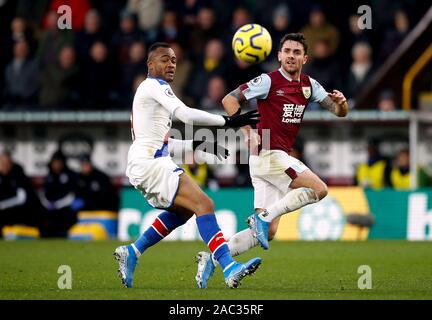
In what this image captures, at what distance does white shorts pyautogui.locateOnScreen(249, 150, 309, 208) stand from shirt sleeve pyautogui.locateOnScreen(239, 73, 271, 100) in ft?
1.87

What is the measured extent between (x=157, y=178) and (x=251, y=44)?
6.95 ft

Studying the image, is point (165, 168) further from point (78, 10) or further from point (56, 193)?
point (78, 10)

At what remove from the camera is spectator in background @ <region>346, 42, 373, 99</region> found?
18578 millimetres

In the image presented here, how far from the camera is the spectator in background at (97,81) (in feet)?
64.6

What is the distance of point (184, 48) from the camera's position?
20.2 metres

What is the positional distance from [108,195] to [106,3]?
4665 mm

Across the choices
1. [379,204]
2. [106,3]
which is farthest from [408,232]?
[106,3]

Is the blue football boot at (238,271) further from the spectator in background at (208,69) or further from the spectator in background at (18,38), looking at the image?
the spectator in background at (18,38)

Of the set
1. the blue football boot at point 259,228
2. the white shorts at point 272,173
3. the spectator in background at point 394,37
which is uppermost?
the spectator in background at point 394,37

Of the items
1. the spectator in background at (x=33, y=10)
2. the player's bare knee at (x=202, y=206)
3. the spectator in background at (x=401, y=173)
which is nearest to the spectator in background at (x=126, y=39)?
the spectator in background at (x=33, y=10)

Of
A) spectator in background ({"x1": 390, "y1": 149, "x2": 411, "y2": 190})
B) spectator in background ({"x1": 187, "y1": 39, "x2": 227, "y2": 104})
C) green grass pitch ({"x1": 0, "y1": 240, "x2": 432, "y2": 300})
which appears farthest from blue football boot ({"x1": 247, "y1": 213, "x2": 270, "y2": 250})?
spectator in background ({"x1": 187, "y1": 39, "x2": 227, "y2": 104})

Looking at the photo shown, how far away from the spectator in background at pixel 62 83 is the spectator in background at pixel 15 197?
1.40 metres

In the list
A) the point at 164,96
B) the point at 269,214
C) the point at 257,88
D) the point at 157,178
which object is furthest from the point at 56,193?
the point at 164,96

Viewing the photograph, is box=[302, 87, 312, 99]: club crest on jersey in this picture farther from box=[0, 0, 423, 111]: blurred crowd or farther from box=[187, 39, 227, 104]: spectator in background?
box=[187, 39, 227, 104]: spectator in background
